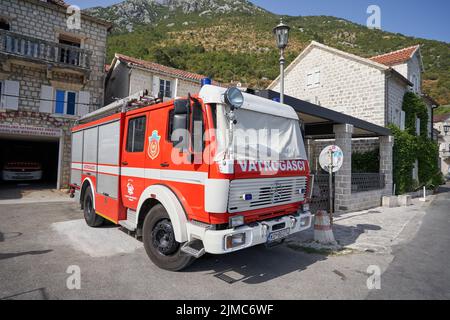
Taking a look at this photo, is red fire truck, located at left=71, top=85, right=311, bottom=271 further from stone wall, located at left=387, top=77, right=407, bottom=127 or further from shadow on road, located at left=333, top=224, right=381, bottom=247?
stone wall, located at left=387, top=77, right=407, bottom=127

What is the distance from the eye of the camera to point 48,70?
45.2 feet

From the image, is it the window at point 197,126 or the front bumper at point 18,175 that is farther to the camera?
the front bumper at point 18,175

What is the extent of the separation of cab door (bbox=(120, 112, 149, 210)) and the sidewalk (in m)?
3.76

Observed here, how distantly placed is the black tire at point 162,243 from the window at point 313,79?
1673 centimetres

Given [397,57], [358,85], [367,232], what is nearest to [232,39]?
[397,57]

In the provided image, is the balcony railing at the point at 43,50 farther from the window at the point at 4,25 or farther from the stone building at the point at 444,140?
the stone building at the point at 444,140

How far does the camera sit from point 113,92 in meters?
19.2

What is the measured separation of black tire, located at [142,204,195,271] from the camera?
435cm

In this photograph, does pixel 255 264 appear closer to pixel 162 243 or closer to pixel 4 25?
pixel 162 243

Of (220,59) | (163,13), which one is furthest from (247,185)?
(163,13)

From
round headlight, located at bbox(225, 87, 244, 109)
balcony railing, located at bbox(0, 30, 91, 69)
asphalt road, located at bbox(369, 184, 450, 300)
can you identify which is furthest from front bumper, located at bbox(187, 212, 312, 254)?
balcony railing, located at bbox(0, 30, 91, 69)

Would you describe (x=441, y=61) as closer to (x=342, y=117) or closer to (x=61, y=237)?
(x=342, y=117)

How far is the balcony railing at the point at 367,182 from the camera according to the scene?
11938 millimetres

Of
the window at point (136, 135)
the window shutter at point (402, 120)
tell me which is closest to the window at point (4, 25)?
the window at point (136, 135)
